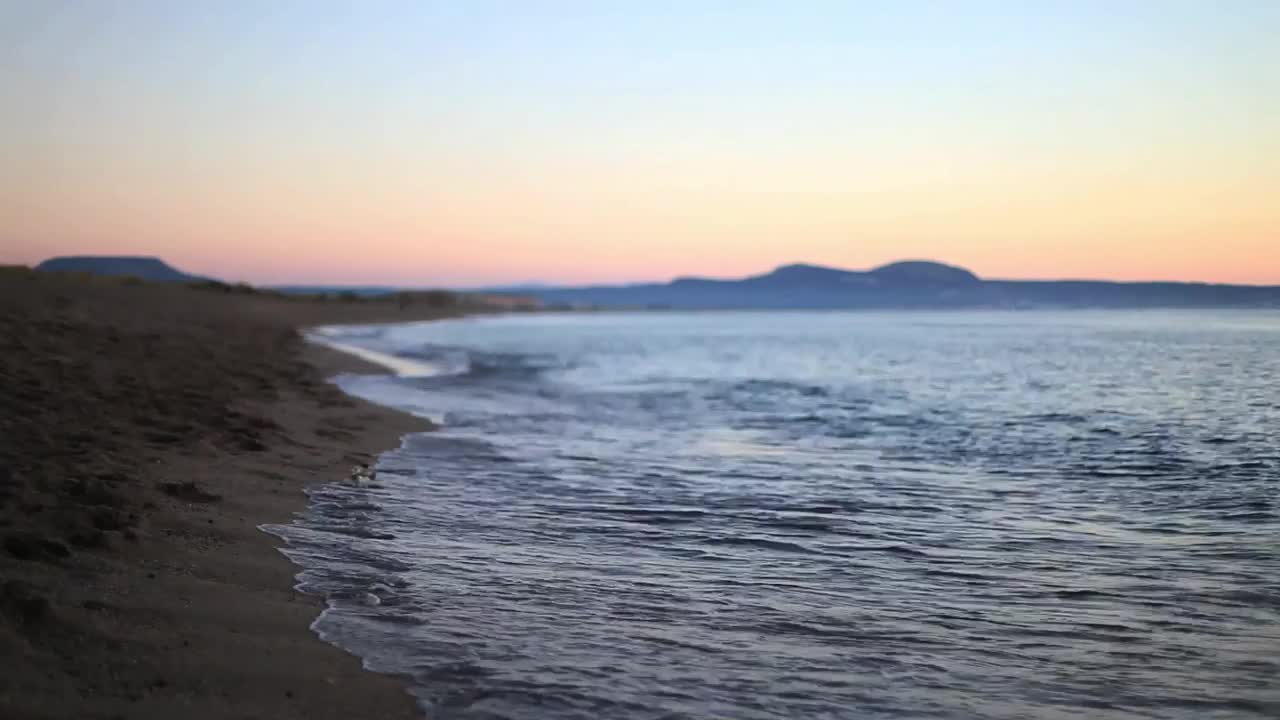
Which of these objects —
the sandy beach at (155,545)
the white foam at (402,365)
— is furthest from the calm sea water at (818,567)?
the white foam at (402,365)

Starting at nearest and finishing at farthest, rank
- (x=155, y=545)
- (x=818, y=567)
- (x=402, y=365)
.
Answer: (x=155, y=545), (x=818, y=567), (x=402, y=365)

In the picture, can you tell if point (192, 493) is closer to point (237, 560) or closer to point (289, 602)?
point (237, 560)

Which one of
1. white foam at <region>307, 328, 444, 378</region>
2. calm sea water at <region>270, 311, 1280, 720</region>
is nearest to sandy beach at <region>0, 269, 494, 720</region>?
calm sea water at <region>270, 311, 1280, 720</region>

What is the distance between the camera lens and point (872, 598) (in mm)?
6973

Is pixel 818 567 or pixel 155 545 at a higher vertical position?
pixel 155 545

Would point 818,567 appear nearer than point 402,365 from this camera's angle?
Yes

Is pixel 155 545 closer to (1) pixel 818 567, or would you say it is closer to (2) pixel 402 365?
(1) pixel 818 567

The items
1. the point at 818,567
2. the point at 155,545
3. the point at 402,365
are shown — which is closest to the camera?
the point at 155,545

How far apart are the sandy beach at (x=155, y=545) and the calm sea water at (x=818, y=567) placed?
1.31 feet

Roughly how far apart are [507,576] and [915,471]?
23.0ft

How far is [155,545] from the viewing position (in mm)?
6660

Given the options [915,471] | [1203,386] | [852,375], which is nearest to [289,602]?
[915,471]

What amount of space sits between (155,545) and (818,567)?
473 centimetres

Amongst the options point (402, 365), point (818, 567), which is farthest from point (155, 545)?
point (402, 365)
